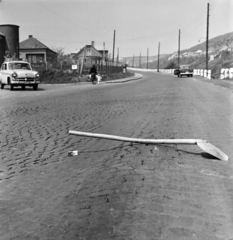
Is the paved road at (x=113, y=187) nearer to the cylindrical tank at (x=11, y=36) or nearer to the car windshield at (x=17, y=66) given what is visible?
the car windshield at (x=17, y=66)

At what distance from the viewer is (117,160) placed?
Answer: 565 cm

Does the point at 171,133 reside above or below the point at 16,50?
below

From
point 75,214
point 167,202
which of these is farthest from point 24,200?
point 167,202

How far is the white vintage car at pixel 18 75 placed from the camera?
80.7 ft

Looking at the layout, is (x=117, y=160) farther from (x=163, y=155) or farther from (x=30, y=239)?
(x=30, y=239)

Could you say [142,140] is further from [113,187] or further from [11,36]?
[11,36]

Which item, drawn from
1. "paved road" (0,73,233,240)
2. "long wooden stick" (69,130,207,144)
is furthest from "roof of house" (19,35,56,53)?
"long wooden stick" (69,130,207,144)

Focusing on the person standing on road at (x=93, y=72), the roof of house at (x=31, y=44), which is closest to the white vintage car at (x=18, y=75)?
the person standing on road at (x=93, y=72)

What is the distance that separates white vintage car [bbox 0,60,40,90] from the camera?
80.7ft

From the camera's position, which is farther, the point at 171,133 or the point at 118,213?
the point at 171,133

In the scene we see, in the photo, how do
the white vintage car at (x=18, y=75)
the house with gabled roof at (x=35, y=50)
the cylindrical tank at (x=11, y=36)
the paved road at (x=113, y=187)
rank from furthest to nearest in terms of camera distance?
the house with gabled roof at (x=35, y=50) < the cylindrical tank at (x=11, y=36) < the white vintage car at (x=18, y=75) < the paved road at (x=113, y=187)

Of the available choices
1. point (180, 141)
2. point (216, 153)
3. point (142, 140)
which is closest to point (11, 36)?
point (142, 140)

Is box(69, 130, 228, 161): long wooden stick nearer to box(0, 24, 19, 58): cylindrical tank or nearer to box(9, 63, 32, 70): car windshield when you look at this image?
box(9, 63, 32, 70): car windshield

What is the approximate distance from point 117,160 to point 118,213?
7.00ft
